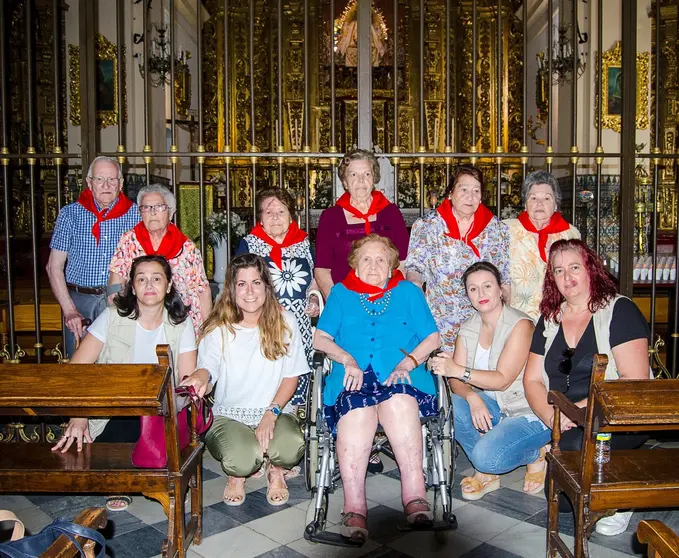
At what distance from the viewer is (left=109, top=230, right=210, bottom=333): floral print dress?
143 inches

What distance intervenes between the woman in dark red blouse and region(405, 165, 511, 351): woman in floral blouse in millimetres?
205

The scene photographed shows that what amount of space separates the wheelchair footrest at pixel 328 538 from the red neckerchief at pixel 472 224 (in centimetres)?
163

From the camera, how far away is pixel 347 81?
10.9 m

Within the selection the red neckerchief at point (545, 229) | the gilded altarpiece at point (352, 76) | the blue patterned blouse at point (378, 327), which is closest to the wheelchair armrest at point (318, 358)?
the blue patterned blouse at point (378, 327)

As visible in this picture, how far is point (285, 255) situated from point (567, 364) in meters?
1.58

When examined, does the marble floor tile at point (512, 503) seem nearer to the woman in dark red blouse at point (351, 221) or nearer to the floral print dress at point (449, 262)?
the floral print dress at point (449, 262)

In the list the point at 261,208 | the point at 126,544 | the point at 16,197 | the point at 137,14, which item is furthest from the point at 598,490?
the point at 137,14

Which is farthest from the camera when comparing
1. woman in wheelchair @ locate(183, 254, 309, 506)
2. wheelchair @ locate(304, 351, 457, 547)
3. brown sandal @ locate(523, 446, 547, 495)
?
brown sandal @ locate(523, 446, 547, 495)

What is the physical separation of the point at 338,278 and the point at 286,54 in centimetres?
830

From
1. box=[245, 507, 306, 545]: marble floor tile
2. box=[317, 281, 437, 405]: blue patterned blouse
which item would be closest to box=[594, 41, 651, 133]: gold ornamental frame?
box=[317, 281, 437, 405]: blue patterned blouse

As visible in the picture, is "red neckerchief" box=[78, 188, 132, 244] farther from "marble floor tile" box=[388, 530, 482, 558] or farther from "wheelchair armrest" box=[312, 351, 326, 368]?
"marble floor tile" box=[388, 530, 482, 558]

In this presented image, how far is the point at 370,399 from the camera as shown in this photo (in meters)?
2.94

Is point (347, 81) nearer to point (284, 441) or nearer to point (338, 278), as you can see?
point (338, 278)

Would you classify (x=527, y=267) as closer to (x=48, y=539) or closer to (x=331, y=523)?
(x=331, y=523)
